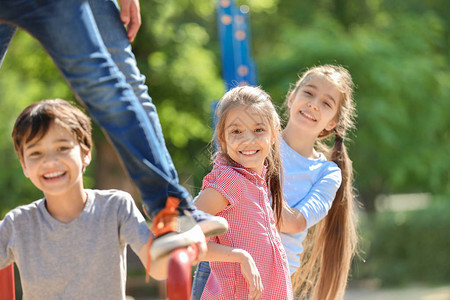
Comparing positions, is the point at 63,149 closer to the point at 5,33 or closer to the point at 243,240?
the point at 5,33

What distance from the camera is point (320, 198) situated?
297cm

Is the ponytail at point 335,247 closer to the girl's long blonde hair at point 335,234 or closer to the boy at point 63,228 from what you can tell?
the girl's long blonde hair at point 335,234

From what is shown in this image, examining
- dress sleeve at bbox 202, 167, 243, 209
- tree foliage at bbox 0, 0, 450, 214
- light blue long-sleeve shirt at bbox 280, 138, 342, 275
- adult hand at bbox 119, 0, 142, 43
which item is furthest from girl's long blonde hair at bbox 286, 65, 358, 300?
tree foliage at bbox 0, 0, 450, 214

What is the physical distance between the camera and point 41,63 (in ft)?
34.1

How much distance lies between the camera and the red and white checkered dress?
244 cm

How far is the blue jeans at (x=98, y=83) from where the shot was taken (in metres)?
1.85

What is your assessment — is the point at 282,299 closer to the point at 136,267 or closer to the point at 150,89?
the point at 150,89

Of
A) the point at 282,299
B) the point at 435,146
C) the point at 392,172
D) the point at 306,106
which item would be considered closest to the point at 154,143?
the point at 282,299

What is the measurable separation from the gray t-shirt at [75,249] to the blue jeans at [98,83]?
0.17 metres

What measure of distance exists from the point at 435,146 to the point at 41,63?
6.36m

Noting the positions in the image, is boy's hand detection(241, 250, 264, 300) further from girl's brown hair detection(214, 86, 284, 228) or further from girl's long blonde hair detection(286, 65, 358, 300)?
girl's long blonde hair detection(286, 65, 358, 300)

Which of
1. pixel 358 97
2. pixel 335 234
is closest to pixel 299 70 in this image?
pixel 358 97

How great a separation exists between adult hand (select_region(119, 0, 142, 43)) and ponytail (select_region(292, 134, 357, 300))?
1494mm

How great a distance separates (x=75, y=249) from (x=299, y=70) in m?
9.04
